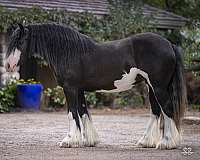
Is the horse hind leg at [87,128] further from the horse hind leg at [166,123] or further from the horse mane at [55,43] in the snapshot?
the horse hind leg at [166,123]

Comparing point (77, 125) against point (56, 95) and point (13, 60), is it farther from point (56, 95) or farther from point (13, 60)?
point (56, 95)

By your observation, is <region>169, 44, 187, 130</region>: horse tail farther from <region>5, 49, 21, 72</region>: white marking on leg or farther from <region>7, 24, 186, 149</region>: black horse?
<region>5, 49, 21, 72</region>: white marking on leg

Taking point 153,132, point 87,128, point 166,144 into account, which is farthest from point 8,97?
point 166,144

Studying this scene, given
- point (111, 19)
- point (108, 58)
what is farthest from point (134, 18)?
point (108, 58)

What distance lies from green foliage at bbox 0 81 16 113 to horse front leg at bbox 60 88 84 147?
921 centimetres

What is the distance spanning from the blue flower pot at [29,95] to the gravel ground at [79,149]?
11.6ft

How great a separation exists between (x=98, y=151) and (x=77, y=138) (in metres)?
0.53

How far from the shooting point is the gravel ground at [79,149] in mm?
7258

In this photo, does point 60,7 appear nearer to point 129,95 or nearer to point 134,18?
point 134,18

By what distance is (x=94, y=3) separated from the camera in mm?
22703

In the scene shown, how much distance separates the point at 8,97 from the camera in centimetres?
1762

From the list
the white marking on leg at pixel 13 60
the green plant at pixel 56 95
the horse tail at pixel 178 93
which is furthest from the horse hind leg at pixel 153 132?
the green plant at pixel 56 95

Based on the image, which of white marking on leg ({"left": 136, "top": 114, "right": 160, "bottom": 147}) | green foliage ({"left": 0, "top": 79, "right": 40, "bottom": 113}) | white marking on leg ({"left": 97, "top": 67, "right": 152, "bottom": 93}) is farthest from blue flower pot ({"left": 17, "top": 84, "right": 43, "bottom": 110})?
white marking on leg ({"left": 136, "top": 114, "right": 160, "bottom": 147})

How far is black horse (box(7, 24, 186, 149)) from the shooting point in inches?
326
